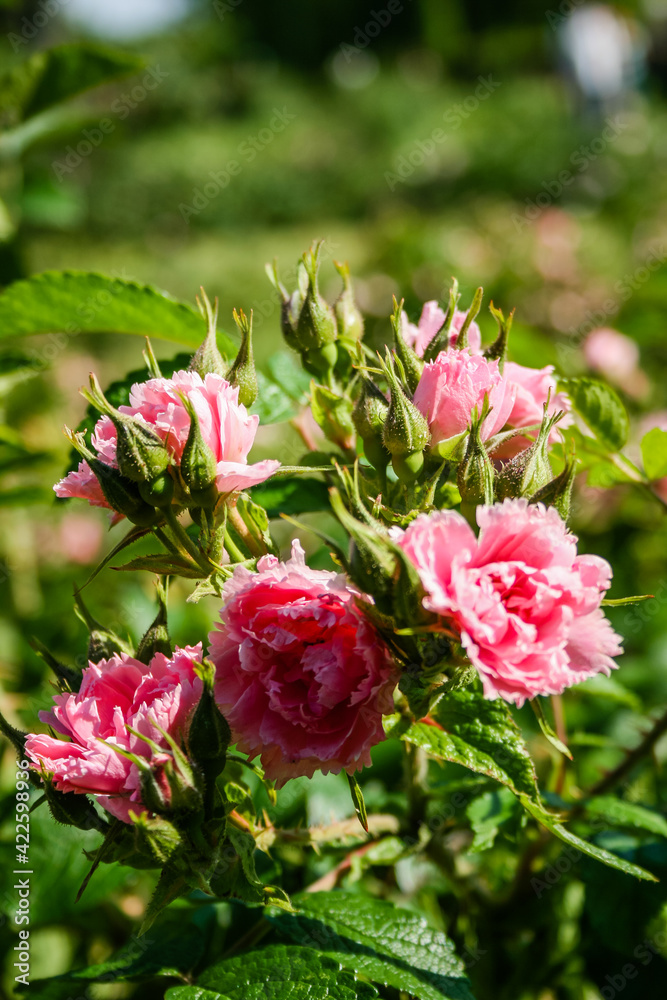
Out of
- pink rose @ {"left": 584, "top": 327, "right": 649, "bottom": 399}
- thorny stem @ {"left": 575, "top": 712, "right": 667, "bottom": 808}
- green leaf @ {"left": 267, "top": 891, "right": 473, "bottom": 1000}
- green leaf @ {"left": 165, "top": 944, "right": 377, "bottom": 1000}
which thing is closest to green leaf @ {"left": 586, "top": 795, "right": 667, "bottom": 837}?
thorny stem @ {"left": 575, "top": 712, "right": 667, "bottom": 808}

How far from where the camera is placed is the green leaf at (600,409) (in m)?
0.88

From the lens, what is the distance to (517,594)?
1.77 feet

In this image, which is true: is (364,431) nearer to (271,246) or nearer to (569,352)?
(569,352)

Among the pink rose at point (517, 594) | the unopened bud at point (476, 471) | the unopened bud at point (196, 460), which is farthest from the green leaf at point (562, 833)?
the unopened bud at point (196, 460)

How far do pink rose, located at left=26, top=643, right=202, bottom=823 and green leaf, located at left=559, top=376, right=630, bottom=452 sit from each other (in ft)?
1.70

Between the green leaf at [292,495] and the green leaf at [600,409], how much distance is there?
0.30 metres

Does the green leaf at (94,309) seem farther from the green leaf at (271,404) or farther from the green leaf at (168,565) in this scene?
the green leaf at (168,565)

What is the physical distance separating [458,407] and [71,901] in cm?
65

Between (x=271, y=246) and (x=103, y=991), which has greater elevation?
(x=103, y=991)

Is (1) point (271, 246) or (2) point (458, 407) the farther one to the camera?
(1) point (271, 246)

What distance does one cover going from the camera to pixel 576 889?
3.18 feet

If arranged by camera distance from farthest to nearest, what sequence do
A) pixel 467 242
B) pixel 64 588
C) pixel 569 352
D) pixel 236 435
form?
1. pixel 467 242
2. pixel 569 352
3. pixel 64 588
4. pixel 236 435

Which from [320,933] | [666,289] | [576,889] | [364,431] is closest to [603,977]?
[576,889]

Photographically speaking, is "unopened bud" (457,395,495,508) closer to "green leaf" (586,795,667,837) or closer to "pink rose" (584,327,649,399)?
"green leaf" (586,795,667,837)
